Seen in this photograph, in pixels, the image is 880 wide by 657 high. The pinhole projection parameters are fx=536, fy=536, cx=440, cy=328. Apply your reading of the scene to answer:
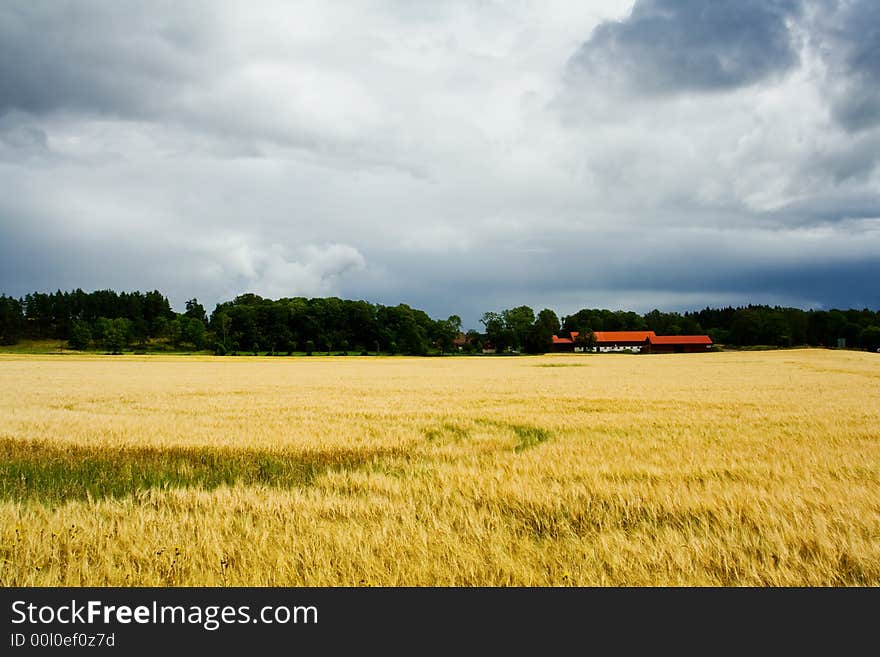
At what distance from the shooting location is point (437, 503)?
20.9ft

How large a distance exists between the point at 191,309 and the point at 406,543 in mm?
170370

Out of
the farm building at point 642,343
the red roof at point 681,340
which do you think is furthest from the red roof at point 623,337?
the red roof at point 681,340

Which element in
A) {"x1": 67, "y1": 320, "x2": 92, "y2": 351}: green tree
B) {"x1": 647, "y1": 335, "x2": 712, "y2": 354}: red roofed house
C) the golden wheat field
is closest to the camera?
the golden wheat field

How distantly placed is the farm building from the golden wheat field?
131 meters

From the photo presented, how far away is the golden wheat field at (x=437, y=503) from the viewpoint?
4520 millimetres

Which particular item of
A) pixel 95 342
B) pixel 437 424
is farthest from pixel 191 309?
pixel 437 424

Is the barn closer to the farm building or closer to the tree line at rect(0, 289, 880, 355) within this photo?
the farm building

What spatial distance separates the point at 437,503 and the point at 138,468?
5.63m

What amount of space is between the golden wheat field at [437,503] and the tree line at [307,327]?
104 metres

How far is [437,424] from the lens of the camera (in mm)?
13984

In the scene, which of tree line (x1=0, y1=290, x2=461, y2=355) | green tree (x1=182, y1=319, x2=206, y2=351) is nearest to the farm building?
tree line (x1=0, y1=290, x2=461, y2=355)

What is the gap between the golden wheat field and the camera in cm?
452

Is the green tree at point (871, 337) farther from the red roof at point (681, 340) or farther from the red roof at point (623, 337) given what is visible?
the red roof at point (623, 337)

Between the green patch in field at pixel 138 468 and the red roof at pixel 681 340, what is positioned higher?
the red roof at pixel 681 340
